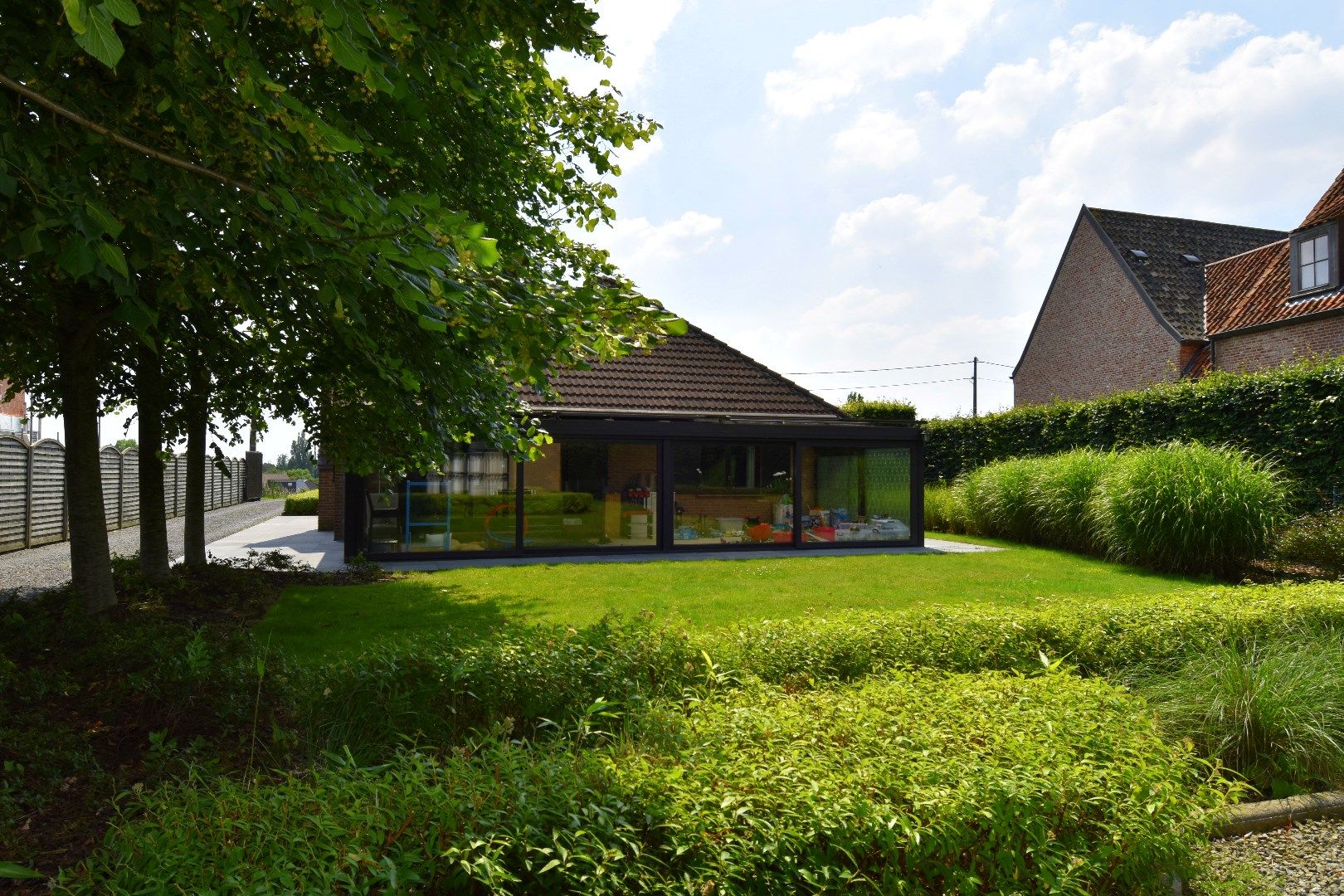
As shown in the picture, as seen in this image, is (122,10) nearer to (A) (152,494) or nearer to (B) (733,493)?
(A) (152,494)

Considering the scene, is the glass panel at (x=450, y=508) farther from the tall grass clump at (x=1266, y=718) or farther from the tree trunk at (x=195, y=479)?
the tall grass clump at (x=1266, y=718)

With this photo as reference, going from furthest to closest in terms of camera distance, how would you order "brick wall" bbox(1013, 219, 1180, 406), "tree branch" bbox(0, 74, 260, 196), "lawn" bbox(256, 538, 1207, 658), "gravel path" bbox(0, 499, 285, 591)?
"brick wall" bbox(1013, 219, 1180, 406), "gravel path" bbox(0, 499, 285, 591), "lawn" bbox(256, 538, 1207, 658), "tree branch" bbox(0, 74, 260, 196)

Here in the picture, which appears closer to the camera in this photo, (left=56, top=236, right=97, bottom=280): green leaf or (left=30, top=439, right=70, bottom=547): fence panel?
(left=56, top=236, right=97, bottom=280): green leaf

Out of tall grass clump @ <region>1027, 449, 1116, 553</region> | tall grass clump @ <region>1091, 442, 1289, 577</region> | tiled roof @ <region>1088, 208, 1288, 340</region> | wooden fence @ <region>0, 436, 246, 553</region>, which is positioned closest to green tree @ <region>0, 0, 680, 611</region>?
wooden fence @ <region>0, 436, 246, 553</region>

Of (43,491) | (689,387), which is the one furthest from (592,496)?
(43,491)

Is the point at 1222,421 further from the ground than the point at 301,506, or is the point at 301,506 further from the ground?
the point at 1222,421

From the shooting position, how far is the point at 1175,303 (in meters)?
22.1

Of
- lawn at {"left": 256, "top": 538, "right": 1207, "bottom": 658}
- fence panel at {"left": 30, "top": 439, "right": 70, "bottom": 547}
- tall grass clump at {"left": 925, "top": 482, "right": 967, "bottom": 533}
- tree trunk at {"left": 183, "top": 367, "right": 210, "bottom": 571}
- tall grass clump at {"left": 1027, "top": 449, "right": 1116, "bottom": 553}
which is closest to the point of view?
lawn at {"left": 256, "top": 538, "right": 1207, "bottom": 658}

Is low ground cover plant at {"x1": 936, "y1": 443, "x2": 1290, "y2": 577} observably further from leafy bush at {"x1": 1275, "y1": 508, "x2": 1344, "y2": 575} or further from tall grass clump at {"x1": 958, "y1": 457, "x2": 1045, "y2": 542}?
tall grass clump at {"x1": 958, "y1": 457, "x2": 1045, "y2": 542}

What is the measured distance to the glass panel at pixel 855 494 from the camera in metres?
15.3

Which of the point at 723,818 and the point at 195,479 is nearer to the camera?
the point at 723,818

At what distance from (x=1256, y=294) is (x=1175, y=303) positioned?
2037mm

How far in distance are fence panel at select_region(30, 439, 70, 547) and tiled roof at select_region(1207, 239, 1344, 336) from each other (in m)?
24.9

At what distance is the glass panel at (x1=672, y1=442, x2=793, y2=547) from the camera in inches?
567
